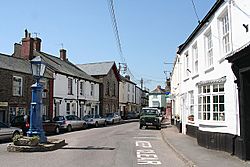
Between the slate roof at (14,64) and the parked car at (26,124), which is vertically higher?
the slate roof at (14,64)

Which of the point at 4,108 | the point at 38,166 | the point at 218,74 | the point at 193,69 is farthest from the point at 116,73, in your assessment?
the point at 38,166

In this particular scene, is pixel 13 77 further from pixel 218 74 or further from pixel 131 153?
pixel 218 74

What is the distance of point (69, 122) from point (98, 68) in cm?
2603

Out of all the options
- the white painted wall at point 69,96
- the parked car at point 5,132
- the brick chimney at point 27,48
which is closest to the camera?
the parked car at point 5,132

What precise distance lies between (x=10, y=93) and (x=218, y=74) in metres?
19.1

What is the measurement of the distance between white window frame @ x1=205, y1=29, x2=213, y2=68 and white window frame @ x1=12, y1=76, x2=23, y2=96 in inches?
711

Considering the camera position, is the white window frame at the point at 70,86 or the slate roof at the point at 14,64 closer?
the slate roof at the point at 14,64

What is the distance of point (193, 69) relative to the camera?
824 inches

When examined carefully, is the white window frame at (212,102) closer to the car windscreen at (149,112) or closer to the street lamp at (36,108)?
the street lamp at (36,108)

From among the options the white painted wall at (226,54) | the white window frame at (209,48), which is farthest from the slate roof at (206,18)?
the white window frame at (209,48)

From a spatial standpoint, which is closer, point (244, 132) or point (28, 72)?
point (244, 132)

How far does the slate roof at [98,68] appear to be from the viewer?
176 feet

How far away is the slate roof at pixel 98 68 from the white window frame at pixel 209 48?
119 feet

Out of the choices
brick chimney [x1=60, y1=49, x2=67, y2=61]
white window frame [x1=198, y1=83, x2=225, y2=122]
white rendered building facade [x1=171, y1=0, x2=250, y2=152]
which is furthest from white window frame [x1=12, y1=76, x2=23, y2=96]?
brick chimney [x1=60, y1=49, x2=67, y2=61]
